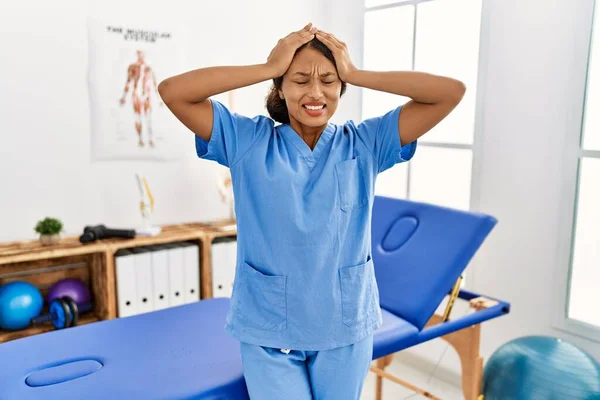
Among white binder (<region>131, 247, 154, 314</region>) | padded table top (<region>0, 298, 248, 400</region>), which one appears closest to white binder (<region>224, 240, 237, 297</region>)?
white binder (<region>131, 247, 154, 314</region>)

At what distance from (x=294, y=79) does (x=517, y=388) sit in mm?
1355

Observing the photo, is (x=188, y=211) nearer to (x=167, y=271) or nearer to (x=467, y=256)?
(x=167, y=271)

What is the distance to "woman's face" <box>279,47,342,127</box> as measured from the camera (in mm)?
1151

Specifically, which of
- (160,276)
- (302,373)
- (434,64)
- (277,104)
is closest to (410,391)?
(160,276)

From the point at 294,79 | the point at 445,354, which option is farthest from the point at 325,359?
the point at 445,354

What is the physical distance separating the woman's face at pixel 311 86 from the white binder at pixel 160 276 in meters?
1.43

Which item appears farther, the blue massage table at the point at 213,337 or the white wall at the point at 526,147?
the white wall at the point at 526,147

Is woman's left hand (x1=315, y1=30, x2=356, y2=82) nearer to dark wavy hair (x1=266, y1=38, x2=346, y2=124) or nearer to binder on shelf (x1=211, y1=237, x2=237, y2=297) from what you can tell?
dark wavy hair (x1=266, y1=38, x2=346, y2=124)

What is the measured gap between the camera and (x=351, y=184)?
3.89 ft

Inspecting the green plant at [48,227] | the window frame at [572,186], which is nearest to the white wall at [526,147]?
the window frame at [572,186]

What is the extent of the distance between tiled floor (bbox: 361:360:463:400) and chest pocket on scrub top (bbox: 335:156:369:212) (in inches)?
59.8

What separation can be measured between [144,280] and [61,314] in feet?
1.19

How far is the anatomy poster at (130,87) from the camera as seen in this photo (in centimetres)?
250

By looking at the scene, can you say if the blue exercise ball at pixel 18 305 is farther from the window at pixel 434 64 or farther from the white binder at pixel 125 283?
the window at pixel 434 64
